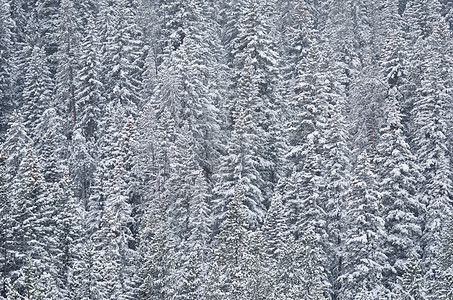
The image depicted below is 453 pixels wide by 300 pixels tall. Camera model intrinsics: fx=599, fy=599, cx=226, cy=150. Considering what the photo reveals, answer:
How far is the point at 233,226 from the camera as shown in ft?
107

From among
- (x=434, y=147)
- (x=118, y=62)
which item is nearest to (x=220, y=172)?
(x=434, y=147)

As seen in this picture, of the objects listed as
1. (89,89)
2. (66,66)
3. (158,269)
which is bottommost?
(158,269)

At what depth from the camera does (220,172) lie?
128 feet

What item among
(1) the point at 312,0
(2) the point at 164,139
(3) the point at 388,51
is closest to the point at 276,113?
(2) the point at 164,139

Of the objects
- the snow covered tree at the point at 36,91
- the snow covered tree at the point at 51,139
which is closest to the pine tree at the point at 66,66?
the snow covered tree at the point at 36,91

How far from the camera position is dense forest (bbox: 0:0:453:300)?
3081 centimetres

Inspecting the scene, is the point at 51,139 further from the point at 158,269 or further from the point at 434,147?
the point at 434,147

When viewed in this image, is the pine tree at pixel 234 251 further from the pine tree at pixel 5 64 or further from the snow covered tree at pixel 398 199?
the pine tree at pixel 5 64

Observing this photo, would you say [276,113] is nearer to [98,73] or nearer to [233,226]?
[233,226]

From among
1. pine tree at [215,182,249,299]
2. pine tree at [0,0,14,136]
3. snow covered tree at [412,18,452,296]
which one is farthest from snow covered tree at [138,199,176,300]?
pine tree at [0,0,14,136]

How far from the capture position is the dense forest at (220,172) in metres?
30.8

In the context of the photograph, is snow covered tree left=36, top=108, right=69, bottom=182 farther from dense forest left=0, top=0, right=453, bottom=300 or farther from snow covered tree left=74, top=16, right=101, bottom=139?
snow covered tree left=74, top=16, right=101, bottom=139

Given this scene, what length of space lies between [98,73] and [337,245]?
26497mm

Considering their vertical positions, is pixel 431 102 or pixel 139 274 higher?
pixel 431 102
